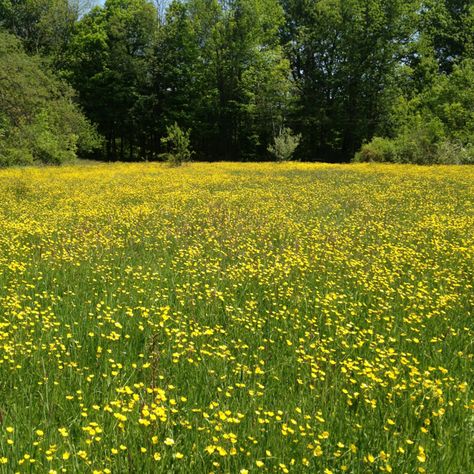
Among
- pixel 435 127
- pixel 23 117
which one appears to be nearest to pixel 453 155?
pixel 435 127

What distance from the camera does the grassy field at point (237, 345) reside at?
7.99 ft

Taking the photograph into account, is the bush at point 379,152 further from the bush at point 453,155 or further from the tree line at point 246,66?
the tree line at point 246,66

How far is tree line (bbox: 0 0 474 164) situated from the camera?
1921 inches

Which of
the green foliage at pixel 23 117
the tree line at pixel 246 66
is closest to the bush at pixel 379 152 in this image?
the tree line at pixel 246 66

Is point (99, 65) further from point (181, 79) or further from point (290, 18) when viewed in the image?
point (290, 18)

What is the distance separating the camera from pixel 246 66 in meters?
51.7

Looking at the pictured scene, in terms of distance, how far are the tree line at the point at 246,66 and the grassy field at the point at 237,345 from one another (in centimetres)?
3903

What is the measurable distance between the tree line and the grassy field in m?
39.0

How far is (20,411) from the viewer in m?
2.75

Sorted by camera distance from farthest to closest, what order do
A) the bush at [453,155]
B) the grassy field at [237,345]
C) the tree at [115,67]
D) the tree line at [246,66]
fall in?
the tree at [115,67], the tree line at [246,66], the bush at [453,155], the grassy field at [237,345]

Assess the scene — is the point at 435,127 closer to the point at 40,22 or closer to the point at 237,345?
the point at 237,345

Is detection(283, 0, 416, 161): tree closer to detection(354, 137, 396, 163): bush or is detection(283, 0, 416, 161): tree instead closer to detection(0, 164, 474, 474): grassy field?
detection(354, 137, 396, 163): bush

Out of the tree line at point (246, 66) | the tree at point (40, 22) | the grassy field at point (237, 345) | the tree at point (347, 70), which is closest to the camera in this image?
the grassy field at point (237, 345)

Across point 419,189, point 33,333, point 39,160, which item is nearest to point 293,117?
point 39,160
